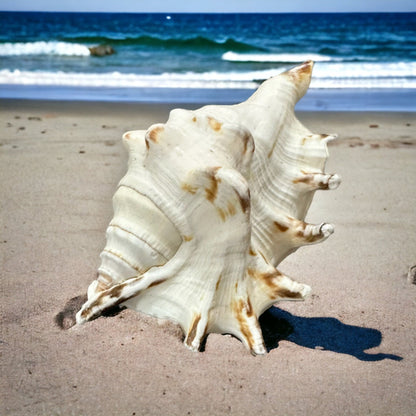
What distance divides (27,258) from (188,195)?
1370 millimetres

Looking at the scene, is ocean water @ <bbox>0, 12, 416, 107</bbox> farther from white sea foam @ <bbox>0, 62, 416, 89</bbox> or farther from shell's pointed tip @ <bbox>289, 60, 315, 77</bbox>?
shell's pointed tip @ <bbox>289, 60, 315, 77</bbox>

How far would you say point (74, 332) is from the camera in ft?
7.59

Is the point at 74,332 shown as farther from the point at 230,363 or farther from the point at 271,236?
the point at 271,236

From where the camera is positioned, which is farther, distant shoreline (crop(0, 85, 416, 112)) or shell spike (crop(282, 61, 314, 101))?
distant shoreline (crop(0, 85, 416, 112))

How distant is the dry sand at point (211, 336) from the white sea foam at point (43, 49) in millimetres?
15191

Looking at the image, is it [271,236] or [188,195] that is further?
[271,236]

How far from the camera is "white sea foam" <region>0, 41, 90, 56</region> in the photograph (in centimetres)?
1819

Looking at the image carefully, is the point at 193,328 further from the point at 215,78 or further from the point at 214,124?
the point at 215,78

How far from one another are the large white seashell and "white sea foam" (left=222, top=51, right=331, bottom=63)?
14041 millimetres

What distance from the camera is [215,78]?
11.9 metres

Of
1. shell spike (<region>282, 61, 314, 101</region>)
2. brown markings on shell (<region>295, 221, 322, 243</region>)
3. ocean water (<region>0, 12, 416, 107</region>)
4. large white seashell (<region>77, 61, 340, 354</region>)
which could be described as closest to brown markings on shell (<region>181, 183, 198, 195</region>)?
large white seashell (<region>77, 61, 340, 354</region>)

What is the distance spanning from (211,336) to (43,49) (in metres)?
18.9

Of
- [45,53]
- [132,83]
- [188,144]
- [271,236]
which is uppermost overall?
[188,144]

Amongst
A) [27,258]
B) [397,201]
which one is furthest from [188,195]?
[397,201]
